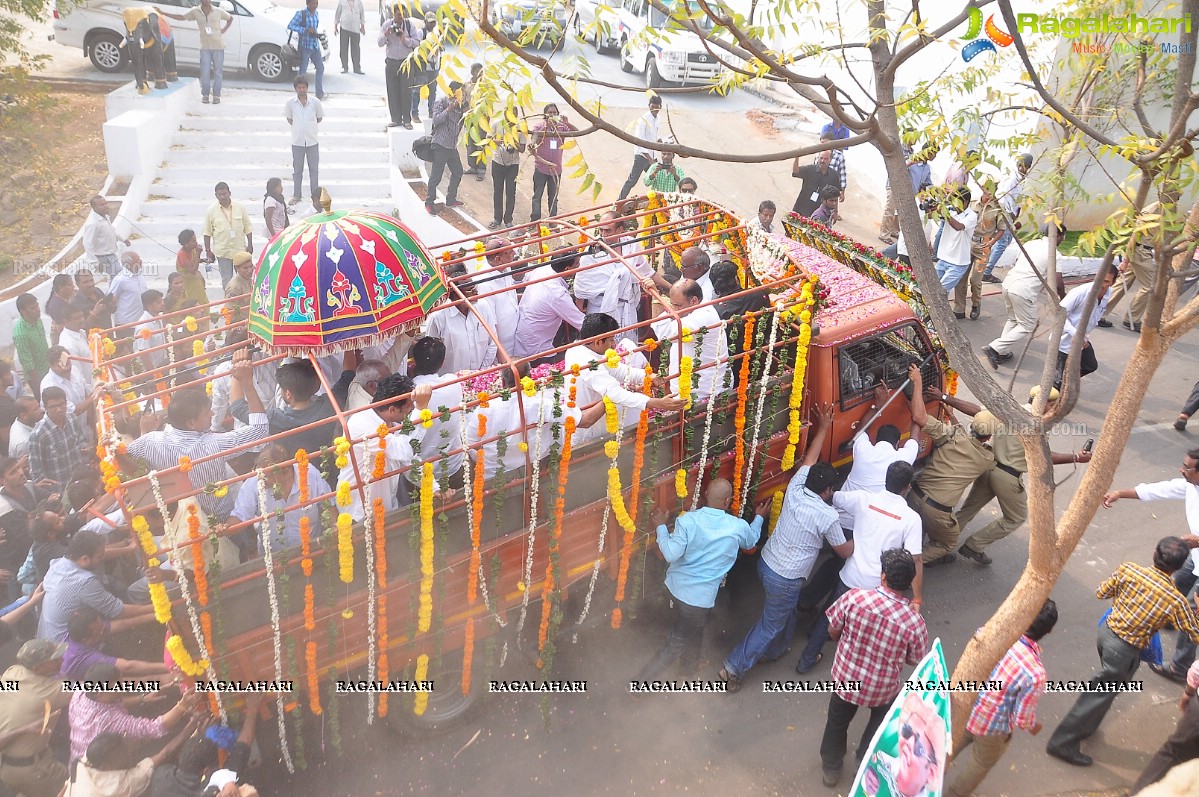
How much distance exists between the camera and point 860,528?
5.15m

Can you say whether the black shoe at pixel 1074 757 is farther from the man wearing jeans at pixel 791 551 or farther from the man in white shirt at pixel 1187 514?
the man wearing jeans at pixel 791 551

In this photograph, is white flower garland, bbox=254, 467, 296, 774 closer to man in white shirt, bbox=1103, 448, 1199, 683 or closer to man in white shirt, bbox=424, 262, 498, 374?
man in white shirt, bbox=424, 262, 498, 374

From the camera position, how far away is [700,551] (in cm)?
Answer: 520

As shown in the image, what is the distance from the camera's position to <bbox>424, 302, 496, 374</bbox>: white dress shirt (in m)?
5.98

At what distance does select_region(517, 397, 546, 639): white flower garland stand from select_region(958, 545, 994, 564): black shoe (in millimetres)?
3416

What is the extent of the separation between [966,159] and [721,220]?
8.19 feet

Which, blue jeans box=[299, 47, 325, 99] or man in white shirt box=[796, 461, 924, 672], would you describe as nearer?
man in white shirt box=[796, 461, 924, 672]

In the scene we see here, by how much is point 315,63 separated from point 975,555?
11.5 m

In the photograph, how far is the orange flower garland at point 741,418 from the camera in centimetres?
530

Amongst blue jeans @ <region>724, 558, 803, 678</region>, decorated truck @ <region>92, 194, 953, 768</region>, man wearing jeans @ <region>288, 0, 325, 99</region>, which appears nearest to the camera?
decorated truck @ <region>92, 194, 953, 768</region>

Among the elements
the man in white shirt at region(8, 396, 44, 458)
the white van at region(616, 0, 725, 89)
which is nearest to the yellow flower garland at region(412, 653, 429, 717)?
the man in white shirt at region(8, 396, 44, 458)

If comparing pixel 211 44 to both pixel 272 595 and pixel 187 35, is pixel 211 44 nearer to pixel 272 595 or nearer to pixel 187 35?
pixel 187 35

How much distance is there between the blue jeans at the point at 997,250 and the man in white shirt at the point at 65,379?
931 cm

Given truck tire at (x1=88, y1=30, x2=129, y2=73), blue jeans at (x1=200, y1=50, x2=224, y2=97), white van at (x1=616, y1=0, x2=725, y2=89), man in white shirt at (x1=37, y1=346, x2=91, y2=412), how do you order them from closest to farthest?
man in white shirt at (x1=37, y1=346, x2=91, y2=412), blue jeans at (x1=200, y1=50, x2=224, y2=97), truck tire at (x1=88, y1=30, x2=129, y2=73), white van at (x1=616, y1=0, x2=725, y2=89)
